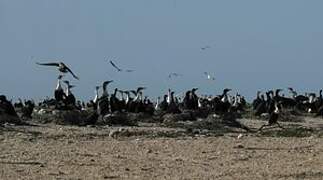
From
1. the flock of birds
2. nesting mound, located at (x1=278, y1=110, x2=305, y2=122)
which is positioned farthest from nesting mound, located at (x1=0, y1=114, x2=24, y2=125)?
nesting mound, located at (x1=278, y1=110, x2=305, y2=122)

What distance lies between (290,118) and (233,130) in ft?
38.4

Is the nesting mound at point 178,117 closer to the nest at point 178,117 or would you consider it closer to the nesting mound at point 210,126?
the nest at point 178,117

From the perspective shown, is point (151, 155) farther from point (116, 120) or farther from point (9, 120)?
point (116, 120)

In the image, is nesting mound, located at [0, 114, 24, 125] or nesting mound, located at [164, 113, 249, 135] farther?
nesting mound, located at [0, 114, 24, 125]

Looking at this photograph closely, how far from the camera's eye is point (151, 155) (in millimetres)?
21391

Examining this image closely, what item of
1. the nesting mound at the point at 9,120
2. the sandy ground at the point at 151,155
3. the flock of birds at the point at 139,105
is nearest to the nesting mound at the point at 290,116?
the flock of birds at the point at 139,105

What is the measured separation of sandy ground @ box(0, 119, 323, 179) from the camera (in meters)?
17.9

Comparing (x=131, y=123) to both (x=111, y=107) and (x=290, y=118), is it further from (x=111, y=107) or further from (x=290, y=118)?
(x=290, y=118)

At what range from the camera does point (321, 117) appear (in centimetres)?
4769

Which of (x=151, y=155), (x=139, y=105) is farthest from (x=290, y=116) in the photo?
(x=151, y=155)

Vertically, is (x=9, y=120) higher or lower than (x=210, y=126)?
higher

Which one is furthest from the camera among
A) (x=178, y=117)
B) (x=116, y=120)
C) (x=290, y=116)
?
(x=290, y=116)

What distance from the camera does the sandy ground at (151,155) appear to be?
17.9 metres

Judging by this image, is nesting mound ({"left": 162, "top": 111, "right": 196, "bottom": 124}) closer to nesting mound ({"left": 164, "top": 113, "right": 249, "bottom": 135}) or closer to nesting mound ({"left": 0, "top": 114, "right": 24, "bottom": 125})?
nesting mound ({"left": 164, "top": 113, "right": 249, "bottom": 135})
